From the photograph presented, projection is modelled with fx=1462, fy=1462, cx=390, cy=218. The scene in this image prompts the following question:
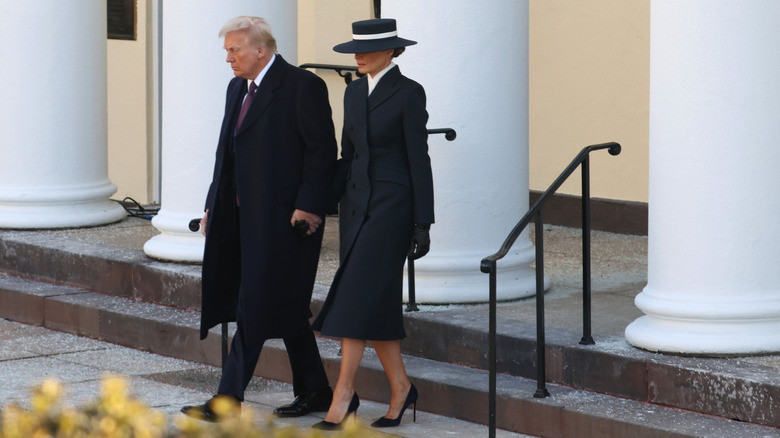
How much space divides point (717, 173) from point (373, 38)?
1.50 m

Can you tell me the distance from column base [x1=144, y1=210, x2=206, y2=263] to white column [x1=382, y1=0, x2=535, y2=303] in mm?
1694

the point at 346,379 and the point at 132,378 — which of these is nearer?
the point at 346,379

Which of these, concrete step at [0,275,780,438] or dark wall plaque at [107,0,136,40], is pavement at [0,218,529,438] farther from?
dark wall plaque at [107,0,136,40]

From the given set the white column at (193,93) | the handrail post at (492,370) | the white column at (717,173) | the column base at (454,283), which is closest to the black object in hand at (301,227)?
the handrail post at (492,370)

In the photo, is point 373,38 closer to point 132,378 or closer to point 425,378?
point 425,378

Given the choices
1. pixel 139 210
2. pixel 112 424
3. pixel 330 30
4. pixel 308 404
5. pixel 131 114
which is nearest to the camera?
pixel 112 424

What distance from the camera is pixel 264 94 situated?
6.14 metres

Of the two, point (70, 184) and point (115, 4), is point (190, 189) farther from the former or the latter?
point (115, 4)

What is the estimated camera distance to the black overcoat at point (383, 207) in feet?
19.4

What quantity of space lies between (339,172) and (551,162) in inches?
191

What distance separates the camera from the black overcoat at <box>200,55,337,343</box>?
612 cm

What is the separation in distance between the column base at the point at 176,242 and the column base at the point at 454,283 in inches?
63.9

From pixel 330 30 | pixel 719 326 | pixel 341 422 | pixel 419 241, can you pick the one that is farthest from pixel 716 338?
pixel 330 30

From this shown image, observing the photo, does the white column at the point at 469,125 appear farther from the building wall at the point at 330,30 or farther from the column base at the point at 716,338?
the building wall at the point at 330,30
